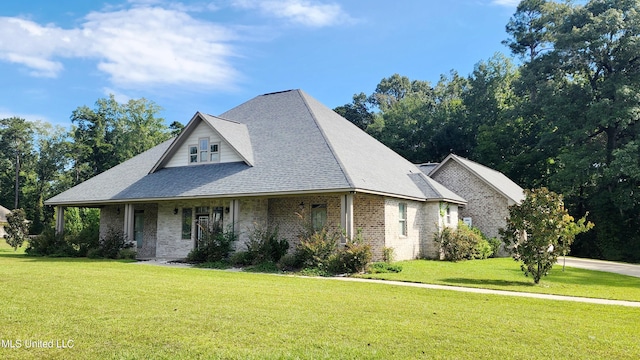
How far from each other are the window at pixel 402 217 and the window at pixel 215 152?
893cm

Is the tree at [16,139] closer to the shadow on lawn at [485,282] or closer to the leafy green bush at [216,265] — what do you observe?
the leafy green bush at [216,265]

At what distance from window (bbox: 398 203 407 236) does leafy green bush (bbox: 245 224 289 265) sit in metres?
5.46

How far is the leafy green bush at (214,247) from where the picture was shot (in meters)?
19.4

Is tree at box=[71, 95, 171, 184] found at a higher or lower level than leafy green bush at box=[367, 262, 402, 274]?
higher

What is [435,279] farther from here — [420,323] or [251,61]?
[251,61]

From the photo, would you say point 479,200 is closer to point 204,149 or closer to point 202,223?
point 204,149

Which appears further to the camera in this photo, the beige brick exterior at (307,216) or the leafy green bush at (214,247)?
the beige brick exterior at (307,216)

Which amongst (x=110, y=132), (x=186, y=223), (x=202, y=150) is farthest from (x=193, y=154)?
(x=110, y=132)

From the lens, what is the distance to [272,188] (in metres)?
Answer: 19.0

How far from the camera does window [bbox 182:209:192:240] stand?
72.8 ft

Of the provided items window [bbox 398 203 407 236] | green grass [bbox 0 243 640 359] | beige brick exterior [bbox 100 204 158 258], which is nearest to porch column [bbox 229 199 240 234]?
beige brick exterior [bbox 100 204 158 258]

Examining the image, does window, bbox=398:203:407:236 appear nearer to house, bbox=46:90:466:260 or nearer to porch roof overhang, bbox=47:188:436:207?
house, bbox=46:90:466:260

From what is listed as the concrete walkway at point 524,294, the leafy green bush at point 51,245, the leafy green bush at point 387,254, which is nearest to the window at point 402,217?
the leafy green bush at point 387,254

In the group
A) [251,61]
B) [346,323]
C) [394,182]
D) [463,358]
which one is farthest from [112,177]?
[463,358]
